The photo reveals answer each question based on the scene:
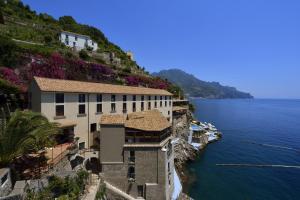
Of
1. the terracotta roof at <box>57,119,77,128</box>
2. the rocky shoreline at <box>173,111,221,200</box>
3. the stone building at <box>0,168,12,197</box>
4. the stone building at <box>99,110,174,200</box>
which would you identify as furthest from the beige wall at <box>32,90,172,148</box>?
the rocky shoreline at <box>173,111,221,200</box>

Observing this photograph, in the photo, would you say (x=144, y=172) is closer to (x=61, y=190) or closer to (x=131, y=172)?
(x=131, y=172)

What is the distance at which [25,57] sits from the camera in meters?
41.0

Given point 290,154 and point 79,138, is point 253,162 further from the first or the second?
point 79,138

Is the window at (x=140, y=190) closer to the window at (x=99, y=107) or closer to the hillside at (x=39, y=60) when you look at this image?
the window at (x=99, y=107)

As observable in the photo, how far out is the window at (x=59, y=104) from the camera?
27297 mm

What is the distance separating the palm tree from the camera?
18.7 metres

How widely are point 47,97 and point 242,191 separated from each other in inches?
1266

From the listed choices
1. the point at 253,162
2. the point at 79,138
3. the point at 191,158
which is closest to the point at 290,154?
the point at 253,162

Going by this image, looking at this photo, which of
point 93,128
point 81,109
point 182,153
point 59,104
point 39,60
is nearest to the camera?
point 59,104

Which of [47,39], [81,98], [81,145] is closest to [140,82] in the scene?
[47,39]

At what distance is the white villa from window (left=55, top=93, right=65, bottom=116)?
42.5m

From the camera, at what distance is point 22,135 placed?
63.7 ft

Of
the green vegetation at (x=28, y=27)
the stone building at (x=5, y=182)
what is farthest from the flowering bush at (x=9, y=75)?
the stone building at (x=5, y=182)

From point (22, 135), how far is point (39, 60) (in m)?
27.7
